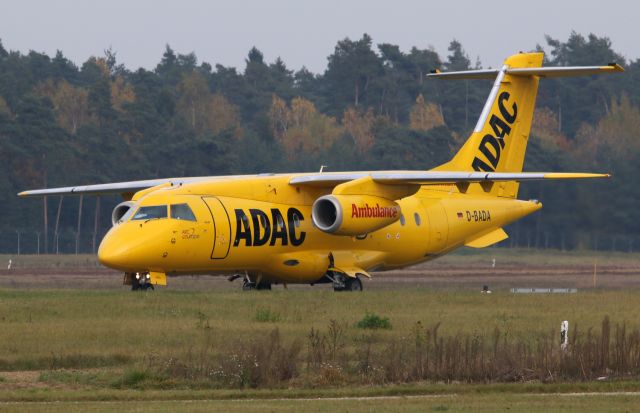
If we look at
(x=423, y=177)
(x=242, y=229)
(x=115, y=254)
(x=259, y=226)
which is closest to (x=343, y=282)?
(x=259, y=226)

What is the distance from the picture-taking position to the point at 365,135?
97750mm

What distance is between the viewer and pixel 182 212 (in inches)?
1179

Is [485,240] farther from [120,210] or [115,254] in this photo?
[115,254]

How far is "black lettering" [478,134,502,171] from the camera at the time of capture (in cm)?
3669

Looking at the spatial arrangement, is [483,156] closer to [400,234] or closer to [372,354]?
[400,234]

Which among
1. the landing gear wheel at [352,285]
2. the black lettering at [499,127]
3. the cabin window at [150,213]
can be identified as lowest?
the landing gear wheel at [352,285]

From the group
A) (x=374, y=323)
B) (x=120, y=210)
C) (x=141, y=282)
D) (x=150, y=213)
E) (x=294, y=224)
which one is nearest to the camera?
(x=374, y=323)

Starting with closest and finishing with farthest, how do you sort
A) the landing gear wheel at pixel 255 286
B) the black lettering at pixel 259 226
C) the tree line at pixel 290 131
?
the black lettering at pixel 259 226, the landing gear wheel at pixel 255 286, the tree line at pixel 290 131

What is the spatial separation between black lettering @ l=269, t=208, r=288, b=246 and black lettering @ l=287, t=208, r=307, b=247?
0.63 ft

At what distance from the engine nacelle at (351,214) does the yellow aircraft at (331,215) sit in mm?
27

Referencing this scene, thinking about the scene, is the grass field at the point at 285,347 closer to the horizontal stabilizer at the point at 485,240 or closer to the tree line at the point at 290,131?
the horizontal stabilizer at the point at 485,240

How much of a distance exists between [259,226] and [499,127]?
9029 millimetres

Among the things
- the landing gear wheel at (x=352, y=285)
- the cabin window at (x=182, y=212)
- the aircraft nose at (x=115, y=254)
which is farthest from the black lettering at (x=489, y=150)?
the aircraft nose at (x=115, y=254)

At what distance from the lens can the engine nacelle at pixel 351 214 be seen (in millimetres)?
31078
